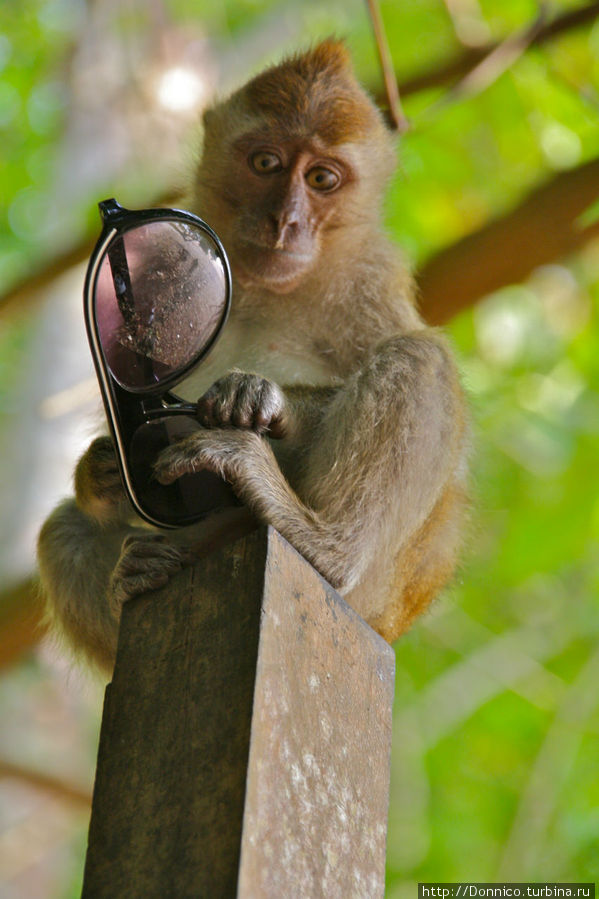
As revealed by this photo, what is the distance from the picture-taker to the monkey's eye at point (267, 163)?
4.00 meters

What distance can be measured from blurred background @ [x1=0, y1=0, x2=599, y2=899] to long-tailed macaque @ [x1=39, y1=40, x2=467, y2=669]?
152cm

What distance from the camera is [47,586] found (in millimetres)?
3838

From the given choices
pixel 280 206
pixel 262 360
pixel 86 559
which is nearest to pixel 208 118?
pixel 280 206

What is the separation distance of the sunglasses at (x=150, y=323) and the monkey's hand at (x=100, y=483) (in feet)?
1.50

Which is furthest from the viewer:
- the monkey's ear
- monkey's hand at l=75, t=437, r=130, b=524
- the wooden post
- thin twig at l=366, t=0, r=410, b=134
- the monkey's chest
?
thin twig at l=366, t=0, r=410, b=134

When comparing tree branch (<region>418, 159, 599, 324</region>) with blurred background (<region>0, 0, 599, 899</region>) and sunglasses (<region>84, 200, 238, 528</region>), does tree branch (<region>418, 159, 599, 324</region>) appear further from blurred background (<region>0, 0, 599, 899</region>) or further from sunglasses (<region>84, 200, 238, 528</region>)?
sunglasses (<region>84, 200, 238, 528</region>)

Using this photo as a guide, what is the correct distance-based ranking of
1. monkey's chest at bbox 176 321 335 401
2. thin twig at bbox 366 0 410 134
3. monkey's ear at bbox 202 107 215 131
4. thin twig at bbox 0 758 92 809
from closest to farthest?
monkey's chest at bbox 176 321 335 401 < monkey's ear at bbox 202 107 215 131 < thin twig at bbox 366 0 410 134 < thin twig at bbox 0 758 92 809

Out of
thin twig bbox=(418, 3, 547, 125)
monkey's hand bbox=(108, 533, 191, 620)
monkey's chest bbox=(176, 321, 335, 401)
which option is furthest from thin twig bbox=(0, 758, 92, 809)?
thin twig bbox=(418, 3, 547, 125)

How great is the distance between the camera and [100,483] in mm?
3174

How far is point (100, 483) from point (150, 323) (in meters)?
0.81

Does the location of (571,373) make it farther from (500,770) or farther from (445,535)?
(445,535)

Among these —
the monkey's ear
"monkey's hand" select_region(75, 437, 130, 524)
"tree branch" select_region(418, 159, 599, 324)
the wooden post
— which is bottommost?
the wooden post

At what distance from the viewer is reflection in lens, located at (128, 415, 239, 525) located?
2637mm

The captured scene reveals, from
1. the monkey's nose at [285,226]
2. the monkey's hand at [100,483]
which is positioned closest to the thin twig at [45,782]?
the monkey's hand at [100,483]
